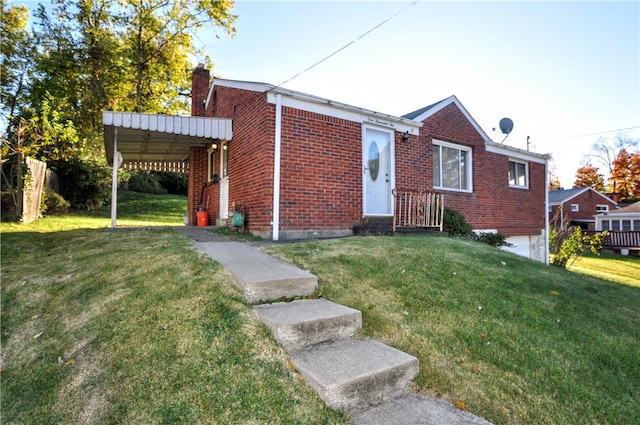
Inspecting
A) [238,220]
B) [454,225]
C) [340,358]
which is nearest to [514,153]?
[454,225]

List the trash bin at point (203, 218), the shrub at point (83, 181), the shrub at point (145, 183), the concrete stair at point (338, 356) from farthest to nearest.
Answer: the shrub at point (145, 183) < the shrub at point (83, 181) < the trash bin at point (203, 218) < the concrete stair at point (338, 356)

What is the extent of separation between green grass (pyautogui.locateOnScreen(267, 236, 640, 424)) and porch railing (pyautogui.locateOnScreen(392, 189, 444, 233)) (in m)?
2.96

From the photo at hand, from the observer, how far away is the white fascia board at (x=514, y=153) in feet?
38.3

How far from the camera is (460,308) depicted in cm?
373

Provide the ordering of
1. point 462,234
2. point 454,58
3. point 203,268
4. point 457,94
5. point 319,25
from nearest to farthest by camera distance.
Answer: point 203,268 < point 319,25 < point 454,58 < point 462,234 < point 457,94

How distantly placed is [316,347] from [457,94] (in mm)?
10251

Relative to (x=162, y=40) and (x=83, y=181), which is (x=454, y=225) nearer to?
(x=83, y=181)

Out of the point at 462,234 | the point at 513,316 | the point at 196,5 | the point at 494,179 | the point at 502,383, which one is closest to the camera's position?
the point at 502,383

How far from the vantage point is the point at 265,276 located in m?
3.75

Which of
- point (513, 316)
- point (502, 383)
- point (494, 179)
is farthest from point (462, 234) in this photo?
point (502, 383)

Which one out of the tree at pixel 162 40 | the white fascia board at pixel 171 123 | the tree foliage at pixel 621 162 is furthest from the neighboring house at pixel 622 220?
the tree at pixel 162 40

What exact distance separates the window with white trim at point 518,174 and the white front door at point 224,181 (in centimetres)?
983

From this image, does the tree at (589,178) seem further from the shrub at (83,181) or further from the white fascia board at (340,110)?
the shrub at (83,181)

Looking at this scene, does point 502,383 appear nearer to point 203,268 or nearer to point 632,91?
point 203,268
